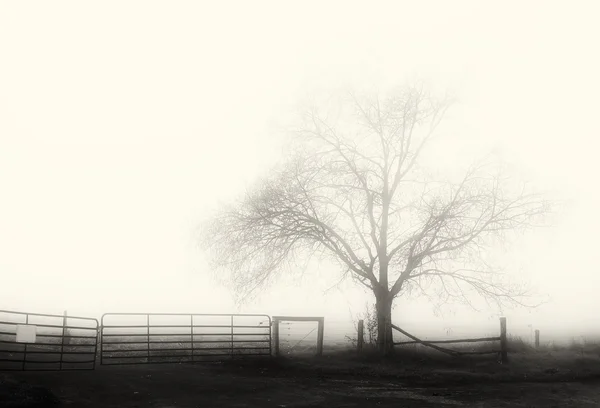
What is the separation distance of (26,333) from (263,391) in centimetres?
606

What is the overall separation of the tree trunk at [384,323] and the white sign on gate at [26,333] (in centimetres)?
1226

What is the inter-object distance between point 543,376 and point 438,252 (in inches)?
223

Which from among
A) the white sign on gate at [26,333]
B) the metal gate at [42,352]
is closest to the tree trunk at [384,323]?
the metal gate at [42,352]

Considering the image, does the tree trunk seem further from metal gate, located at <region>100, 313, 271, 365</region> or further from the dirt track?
metal gate, located at <region>100, 313, 271, 365</region>

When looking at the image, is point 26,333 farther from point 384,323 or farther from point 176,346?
point 176,346

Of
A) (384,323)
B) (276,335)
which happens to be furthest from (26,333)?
(384,323)

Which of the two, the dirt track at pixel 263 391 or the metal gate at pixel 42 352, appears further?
the metal gate at pixel 42 352

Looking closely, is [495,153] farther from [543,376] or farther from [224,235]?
[224,235]

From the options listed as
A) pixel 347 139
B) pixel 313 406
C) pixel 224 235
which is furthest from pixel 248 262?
pixel 313 406

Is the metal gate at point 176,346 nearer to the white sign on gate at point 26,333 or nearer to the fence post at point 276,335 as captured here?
the fence post at point 276,335

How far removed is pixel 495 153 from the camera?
858 inches

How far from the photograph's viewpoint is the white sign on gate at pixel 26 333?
45.5ft

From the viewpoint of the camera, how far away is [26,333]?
1392 cm

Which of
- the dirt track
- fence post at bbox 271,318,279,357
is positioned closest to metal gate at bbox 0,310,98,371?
the dirt track
